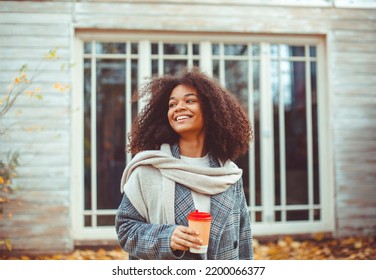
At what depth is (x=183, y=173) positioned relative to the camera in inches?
51.3

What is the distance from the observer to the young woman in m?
1.27

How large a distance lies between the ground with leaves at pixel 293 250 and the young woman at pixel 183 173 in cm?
146

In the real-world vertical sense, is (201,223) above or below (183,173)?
below

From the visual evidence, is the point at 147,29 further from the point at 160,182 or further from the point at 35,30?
the point at 160,182

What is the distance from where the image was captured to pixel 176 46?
321 centimetres

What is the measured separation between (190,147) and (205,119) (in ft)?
0.34

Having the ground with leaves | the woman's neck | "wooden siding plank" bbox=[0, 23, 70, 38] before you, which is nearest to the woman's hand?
the woman's neck

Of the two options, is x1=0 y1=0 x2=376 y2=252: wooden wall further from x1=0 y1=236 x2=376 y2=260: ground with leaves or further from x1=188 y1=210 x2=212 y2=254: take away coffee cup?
x1=188 y1=210 x2=212 y2=254: take away coffee cup

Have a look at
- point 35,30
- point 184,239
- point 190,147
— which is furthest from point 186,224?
point 35,30

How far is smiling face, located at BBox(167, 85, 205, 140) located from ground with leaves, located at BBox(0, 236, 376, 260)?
159 centimetres
